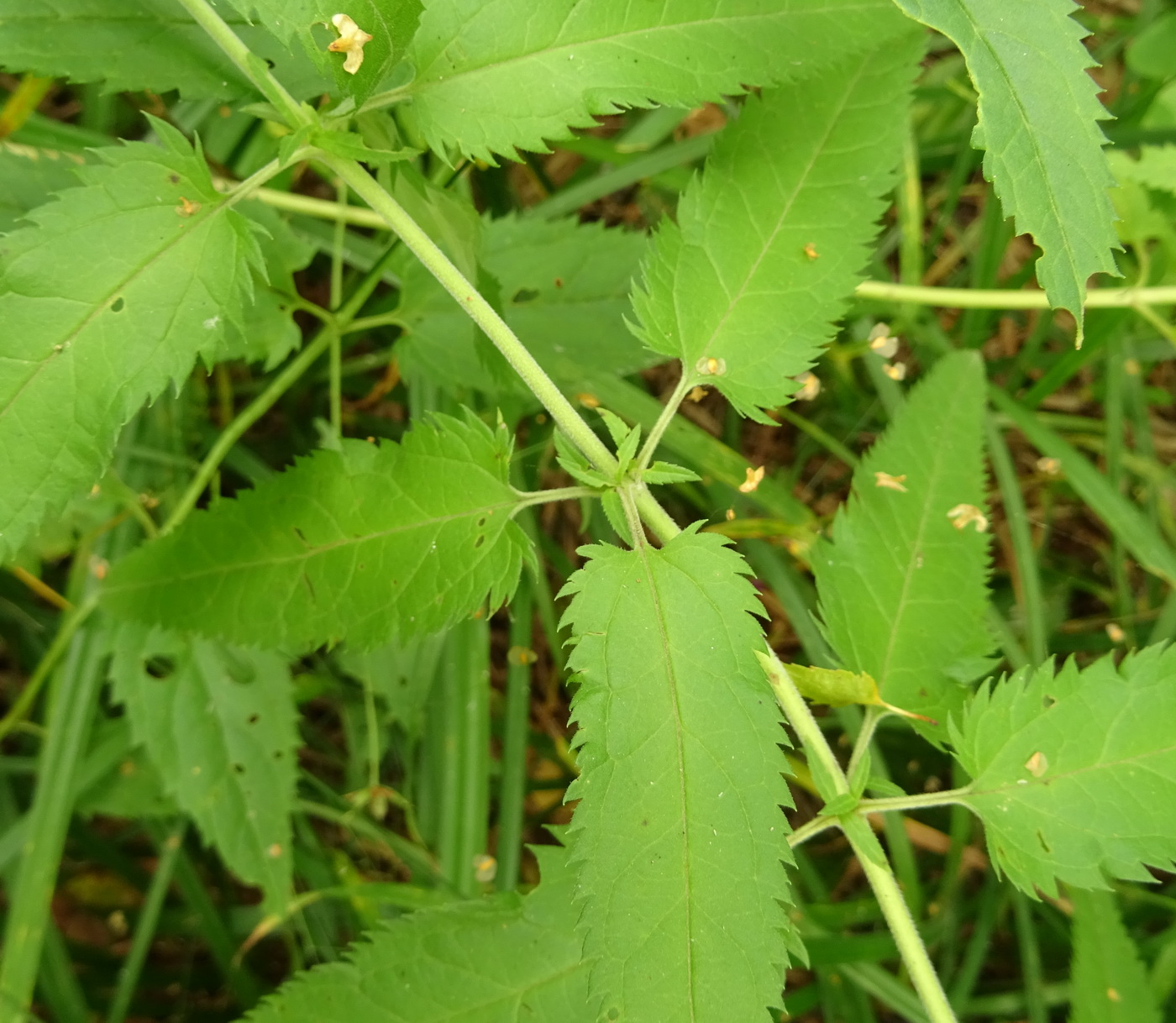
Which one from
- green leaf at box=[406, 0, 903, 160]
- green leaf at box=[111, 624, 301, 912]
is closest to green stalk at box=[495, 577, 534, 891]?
green leaf at box=[111, 624, 301, 912]

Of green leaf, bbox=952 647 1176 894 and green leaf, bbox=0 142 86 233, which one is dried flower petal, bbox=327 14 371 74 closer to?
green leaf, bbox=0 142 86 233

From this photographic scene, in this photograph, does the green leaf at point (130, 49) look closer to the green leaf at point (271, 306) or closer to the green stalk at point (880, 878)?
the green leaf at point (271, 306)

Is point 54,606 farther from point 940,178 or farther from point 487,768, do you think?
point 940,178

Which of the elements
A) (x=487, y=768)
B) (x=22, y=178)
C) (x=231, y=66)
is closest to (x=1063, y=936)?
(x=487, y=768)

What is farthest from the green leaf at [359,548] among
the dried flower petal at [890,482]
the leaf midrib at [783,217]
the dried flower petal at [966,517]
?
the dried flower petal at [966,517]

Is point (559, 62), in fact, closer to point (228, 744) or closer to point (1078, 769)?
point (1078, 769)
